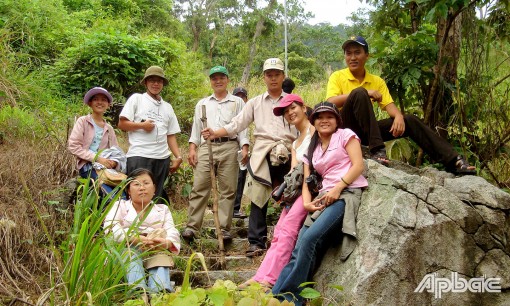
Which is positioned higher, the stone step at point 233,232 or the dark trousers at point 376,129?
the dark trousers at point 376,129

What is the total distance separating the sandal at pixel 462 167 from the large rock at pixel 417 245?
1.42ft

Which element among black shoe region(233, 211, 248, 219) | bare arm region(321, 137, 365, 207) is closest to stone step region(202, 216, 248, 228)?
black shoe region(233, 211, 248, 219)

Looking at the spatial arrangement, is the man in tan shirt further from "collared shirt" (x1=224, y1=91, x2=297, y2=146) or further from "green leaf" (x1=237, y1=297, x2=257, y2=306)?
"green leaf" (x1=237, y1=297, x2=257, y2=306)

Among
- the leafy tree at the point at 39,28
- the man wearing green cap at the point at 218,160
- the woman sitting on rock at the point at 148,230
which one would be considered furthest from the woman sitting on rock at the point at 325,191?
the leafy tree at the point at 39,28

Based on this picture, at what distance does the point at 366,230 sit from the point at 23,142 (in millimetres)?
4329

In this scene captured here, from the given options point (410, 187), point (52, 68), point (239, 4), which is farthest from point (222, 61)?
point (410, 187)

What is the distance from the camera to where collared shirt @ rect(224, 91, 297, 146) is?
14.3 feet

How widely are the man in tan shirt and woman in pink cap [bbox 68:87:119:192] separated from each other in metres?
1.29

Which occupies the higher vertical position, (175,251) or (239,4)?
(239,4)

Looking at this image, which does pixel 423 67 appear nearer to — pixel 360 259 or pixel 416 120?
pixel 416 120

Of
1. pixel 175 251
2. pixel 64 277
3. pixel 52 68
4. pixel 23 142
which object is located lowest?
pixel 175 251

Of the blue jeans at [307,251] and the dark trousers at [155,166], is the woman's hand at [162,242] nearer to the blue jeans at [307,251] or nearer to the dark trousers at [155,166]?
the blue jeans at [307,251]

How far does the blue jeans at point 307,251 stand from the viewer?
3164 mm

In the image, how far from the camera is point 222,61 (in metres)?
21.0
